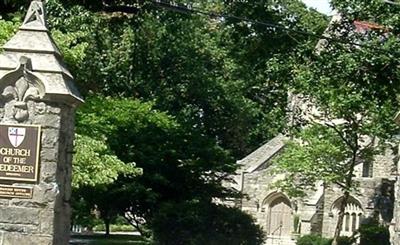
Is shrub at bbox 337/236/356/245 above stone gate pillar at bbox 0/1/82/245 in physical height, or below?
below

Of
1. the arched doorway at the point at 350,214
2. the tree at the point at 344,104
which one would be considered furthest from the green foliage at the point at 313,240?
the tree at the point at 344,104

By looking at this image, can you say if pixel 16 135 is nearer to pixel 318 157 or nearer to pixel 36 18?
pixel 36 18

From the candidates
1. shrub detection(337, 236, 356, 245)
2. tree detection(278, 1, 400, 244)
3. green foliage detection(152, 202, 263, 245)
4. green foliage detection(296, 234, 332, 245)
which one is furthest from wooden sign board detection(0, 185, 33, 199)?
green foliage detection(296, 234, 332, 245)

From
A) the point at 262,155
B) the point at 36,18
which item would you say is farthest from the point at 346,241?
the point at 36,18

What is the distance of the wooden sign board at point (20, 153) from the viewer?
10.8m

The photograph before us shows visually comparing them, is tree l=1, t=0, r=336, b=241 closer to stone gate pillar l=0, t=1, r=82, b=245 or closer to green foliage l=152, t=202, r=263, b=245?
green foliage l=152, t=202, r=263, b=245

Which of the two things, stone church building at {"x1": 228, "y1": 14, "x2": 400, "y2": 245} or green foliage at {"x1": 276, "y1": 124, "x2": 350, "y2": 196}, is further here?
stone church building at {"x1": 228, "y1": 14, "x2": 400, "y2": 245}

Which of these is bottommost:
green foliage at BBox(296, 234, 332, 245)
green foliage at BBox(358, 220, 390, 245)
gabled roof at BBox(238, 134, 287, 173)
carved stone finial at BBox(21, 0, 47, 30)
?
green foliage at BBox(296, 234, 332, 245)

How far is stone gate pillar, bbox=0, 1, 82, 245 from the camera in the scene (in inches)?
426

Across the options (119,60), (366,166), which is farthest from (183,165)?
(366,166)

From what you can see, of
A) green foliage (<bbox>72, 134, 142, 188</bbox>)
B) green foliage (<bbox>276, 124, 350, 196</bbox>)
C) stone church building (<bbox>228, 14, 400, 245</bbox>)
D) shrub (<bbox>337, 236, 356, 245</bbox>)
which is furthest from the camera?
stone church building (<bbox>228, 14, 400, 245</bbox>)

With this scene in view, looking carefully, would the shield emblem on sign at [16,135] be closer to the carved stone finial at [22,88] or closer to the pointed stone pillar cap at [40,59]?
the carved stone finial at [22,88]

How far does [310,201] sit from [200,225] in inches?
774

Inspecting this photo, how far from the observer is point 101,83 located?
3638 cm
